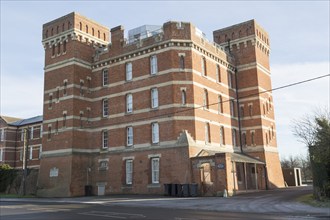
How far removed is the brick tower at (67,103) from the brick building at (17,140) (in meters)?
21.0

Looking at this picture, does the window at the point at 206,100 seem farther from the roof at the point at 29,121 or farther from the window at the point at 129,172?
the roof at the point at 29,121

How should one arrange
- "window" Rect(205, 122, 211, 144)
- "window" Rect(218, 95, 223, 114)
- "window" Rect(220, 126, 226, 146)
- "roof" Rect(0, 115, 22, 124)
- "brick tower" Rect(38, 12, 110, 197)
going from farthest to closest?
"roof" Rect(0, 115, 22, 124) < "window" Rect(218, 95, 223, 114) < "window" Rect(220, 126, 226, 146) < "brick tower" Rect(38, 12, 110, 197) < "window" Rect(205, 122, 211, 144)

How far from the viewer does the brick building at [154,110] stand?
32844 mm

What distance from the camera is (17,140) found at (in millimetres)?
62500

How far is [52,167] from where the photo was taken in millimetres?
37938

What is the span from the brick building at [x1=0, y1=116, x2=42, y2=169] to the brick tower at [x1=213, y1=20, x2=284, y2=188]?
3352 centimetres

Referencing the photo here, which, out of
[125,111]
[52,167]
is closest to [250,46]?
[125,111]

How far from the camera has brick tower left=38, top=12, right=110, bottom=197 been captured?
1453 inches

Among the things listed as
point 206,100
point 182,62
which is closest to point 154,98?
point 182,62

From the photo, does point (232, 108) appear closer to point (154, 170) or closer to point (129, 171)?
point (154, 170)

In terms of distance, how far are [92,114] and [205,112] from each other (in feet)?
40.9

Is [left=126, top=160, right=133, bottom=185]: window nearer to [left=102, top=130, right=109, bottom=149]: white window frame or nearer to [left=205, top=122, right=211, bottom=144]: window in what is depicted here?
[left=102, top=130, right=109, bottom=149]: white window frame

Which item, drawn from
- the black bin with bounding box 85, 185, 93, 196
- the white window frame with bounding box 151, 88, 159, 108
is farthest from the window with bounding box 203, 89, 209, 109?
the black bin with bounding box 85, 185, 93, 196

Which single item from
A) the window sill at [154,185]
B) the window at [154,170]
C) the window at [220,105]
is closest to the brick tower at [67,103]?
the window sill at [154,185]
